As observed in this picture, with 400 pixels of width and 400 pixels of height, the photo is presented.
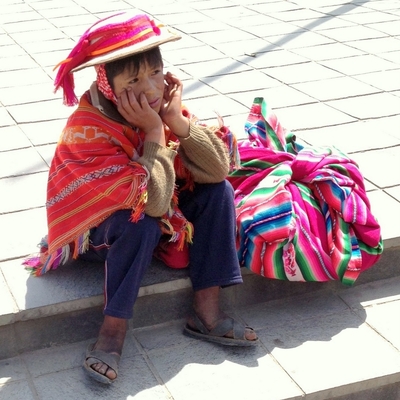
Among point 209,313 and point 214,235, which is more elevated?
point 214,235

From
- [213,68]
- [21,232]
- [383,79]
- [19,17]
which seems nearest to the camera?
[21,232]

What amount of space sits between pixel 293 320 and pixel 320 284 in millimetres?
249

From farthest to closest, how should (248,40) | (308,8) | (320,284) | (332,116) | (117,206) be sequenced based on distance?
(308,8), (248,40), (332,116), (320,284), (117,206)

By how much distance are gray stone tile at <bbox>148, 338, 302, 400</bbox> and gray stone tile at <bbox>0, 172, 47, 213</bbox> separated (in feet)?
3.25

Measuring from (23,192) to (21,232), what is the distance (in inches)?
15.4

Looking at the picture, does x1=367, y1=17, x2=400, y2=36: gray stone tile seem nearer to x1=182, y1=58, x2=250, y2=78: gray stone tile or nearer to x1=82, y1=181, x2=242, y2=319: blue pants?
x1=182, y1=58, x2=250, y2=78: gray stone tile

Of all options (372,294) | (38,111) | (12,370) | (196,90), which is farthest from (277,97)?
(12,370)

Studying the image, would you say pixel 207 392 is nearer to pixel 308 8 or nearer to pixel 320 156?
pixel 320 156

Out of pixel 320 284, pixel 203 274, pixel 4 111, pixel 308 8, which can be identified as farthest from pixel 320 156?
pixel 308 8

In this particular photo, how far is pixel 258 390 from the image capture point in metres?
2.92

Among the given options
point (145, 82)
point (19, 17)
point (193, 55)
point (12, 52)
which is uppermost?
point (145, 82)

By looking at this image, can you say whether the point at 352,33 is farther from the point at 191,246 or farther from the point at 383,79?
the point at 191,246

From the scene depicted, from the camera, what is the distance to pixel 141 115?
2.93 metres

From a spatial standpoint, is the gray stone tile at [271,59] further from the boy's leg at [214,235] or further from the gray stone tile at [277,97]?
the boy's leg at [214,235]
